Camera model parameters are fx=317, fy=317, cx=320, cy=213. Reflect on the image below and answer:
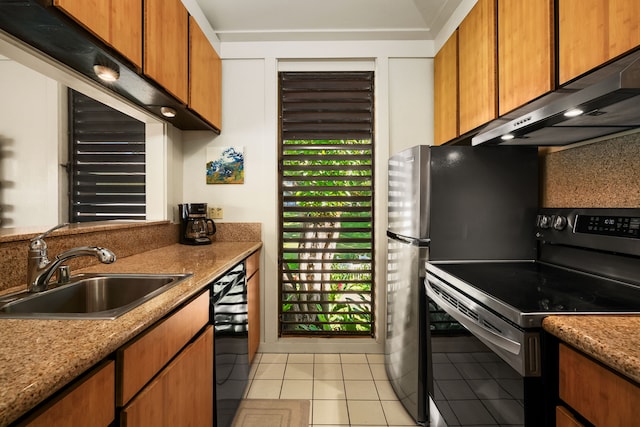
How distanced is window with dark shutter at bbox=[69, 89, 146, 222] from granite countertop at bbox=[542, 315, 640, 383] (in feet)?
8.12

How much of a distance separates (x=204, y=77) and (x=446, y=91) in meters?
1.69

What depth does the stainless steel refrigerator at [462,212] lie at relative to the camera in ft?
5.51

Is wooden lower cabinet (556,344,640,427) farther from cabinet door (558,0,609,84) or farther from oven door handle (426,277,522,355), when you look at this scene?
cabinet door (558,0,609,84)

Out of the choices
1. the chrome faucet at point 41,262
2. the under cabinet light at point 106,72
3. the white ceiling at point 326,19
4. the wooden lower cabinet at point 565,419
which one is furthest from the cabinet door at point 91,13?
the wooden lower cabinet at point 565,419

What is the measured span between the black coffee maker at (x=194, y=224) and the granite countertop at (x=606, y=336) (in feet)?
6.81

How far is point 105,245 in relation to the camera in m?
1.62

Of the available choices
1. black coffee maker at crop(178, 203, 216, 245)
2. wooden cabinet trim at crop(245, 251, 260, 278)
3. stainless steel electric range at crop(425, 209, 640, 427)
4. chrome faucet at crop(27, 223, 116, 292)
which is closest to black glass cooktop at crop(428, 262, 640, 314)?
stainless steel electric range at crop(425, 209, 640, 427)

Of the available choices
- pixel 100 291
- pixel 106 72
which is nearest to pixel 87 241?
pixel 100 291

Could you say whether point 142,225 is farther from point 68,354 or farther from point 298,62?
point 298,62

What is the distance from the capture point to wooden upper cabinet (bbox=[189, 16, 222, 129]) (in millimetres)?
1979

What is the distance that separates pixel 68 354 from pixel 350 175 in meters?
2.17

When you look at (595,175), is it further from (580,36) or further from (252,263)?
(252,263)

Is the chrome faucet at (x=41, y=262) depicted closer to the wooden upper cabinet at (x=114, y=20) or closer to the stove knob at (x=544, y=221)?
the wooden upper cabinet at (x=114, y=20)

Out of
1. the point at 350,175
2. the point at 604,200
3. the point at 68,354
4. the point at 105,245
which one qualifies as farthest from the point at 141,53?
the point at 604,200
